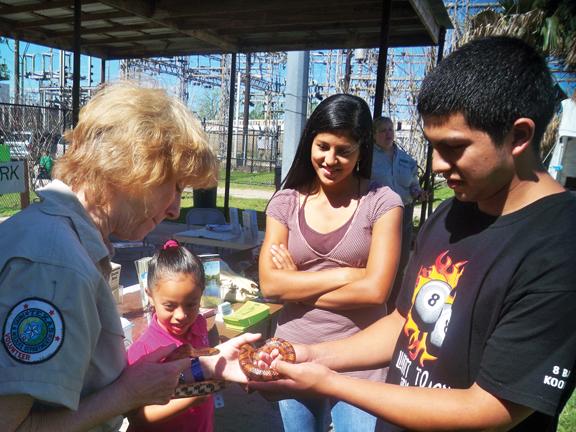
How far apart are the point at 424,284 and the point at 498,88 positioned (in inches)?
24.0

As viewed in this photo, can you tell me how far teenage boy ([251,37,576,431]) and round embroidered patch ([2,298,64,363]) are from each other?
0.83 m

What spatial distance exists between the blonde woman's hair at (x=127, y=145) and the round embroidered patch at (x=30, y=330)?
383 mm

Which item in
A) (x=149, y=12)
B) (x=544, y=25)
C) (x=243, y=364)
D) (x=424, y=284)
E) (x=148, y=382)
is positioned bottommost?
(x=243, y=364)

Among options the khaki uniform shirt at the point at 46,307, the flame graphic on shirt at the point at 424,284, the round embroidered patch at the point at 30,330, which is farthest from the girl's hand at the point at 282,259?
the round embroidered patch at the point at 30,330

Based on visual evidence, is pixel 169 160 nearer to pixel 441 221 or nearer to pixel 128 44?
pixel 441 221

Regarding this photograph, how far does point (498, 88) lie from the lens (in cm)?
116

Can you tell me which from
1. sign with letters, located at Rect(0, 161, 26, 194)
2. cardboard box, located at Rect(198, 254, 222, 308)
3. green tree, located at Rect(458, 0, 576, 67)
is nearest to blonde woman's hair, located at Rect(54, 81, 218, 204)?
cardboard box, located at Rect(198, 254, 222, 308)

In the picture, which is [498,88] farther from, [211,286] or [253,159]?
[253,159]

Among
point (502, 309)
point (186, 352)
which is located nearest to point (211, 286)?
point (186, 352)

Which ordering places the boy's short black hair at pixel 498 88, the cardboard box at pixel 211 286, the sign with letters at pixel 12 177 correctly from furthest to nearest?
the sign with letters at pixel 12 177 → the cardboard box at pixel 211 286 → the boy's short black hair at pixel 498 88

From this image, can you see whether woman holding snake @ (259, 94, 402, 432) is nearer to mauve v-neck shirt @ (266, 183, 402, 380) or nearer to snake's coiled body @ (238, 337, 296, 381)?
mauve v-neck shirt @ (266, 183, 402, 380)

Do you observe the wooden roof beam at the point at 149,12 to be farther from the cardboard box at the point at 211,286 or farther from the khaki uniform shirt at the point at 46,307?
the khaki uniform shirt at the point at 46,307

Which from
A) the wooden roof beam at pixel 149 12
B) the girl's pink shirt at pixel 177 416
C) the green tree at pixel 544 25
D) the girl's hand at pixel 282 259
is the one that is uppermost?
the green tree at pixel 544 25

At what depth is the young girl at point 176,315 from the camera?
208 centimetres
